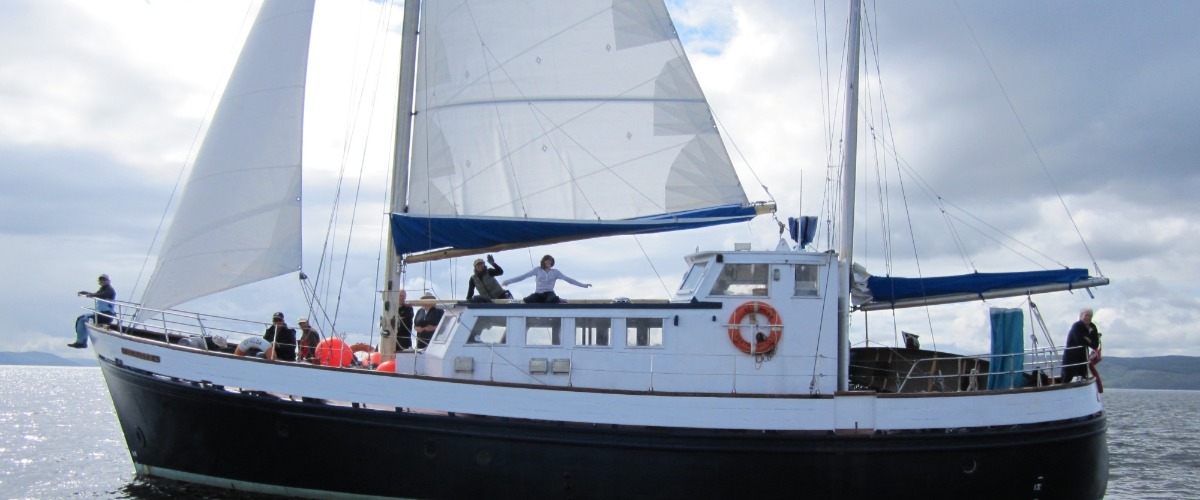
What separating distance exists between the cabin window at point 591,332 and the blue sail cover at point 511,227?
2.12 meters

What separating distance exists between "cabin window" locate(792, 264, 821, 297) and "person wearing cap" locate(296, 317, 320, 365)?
295 inches

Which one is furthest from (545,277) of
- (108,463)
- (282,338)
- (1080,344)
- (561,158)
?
(108,463)

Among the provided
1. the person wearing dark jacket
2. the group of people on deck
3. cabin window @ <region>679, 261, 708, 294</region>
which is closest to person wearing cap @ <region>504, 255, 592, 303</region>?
the group of people on deck

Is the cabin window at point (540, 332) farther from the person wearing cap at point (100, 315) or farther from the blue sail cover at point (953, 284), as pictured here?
the person wearing cap at point (100, 315)

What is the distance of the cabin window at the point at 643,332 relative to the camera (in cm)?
1425

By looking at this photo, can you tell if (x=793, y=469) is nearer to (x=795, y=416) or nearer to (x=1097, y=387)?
(x=795, y=416)

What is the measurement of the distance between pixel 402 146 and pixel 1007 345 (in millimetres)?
9924

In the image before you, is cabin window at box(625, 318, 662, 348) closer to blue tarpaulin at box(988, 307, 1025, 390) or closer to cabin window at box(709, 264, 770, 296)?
cabin window at box(709, 264, 770, 296)

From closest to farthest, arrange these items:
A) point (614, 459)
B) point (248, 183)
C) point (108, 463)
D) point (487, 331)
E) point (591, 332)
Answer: point (614, 459) → point (591, 332) → point (487, 331) → point (248, 183) → point (108, 463)

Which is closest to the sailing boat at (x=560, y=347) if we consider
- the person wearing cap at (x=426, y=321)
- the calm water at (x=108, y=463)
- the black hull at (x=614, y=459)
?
the black hull at (x=614, y=459)

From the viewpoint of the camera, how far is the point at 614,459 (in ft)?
44.0

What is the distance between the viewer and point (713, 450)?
43.9 feet

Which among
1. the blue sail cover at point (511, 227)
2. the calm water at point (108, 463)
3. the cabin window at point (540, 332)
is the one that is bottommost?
the calm water at point (108, 463)

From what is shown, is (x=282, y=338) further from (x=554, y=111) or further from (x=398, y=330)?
(x=554, y=111)
